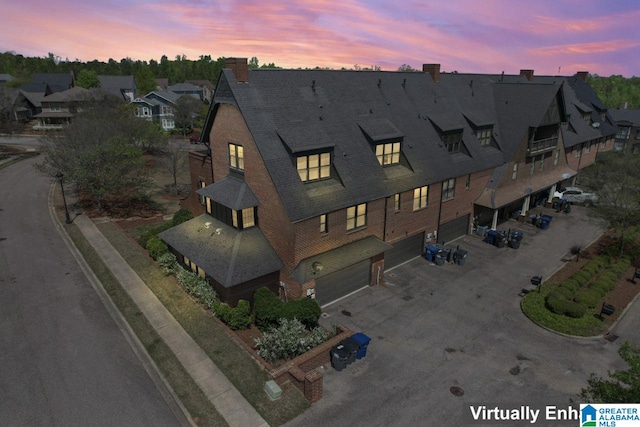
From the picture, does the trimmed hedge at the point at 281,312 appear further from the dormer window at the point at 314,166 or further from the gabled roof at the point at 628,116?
the gabled roof at the point at 628,116

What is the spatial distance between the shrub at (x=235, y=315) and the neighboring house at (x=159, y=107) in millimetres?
75185

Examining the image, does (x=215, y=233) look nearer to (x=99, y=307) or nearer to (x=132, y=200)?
(x=99, y=307)

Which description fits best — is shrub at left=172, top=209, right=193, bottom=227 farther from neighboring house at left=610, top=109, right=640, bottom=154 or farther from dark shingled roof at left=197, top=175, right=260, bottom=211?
neighboring house at left=610, top=109, right=640, bottom=154

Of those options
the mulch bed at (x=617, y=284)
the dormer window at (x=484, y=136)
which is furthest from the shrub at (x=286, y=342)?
the dormer window at (x=484, y=136)

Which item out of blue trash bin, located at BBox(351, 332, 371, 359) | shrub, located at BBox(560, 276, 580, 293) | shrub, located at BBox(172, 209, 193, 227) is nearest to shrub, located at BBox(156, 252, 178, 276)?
shrub, located at BBox(172, 209, 193, 227)

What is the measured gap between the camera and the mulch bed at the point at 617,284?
78.1ft

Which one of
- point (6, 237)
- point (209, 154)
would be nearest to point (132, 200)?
point (6, 237)

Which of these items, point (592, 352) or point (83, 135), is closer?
point (592, 352)

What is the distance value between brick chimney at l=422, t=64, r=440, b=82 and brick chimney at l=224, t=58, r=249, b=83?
19.2 metres

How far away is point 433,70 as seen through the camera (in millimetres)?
35031

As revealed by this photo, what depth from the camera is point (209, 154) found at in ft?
90.5

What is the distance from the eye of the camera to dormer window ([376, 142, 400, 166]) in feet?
85.6

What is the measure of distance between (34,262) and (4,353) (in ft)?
35.0

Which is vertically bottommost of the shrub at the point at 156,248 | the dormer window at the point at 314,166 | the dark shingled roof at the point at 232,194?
the shrub at the point at 156,248
